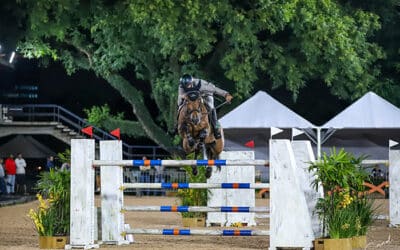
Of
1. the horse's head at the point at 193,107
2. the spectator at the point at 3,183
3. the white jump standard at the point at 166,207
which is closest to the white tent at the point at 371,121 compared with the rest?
the spectator at the point at 3,183

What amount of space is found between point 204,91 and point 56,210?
12.3 feet

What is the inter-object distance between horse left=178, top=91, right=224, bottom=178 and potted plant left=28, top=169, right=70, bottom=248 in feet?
9.29

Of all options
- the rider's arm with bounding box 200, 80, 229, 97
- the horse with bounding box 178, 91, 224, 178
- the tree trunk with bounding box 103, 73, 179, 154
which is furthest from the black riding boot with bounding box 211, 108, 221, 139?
the tree trunk with bounding box 103, 73, 179, 154

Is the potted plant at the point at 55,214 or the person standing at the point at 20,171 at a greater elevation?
the person standing at the point at 20,171

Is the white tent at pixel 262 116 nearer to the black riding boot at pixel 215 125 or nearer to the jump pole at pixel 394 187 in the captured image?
the jump pole at pixel 394 187

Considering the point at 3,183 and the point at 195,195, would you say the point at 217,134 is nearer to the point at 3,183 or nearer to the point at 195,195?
the point at 195,195

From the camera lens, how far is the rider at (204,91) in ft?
59.1

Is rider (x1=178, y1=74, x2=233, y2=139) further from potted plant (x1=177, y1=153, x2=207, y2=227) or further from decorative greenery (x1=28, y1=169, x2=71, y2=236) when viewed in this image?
decorative greenery (x1=28, y1=169, x2=71, y2=236)

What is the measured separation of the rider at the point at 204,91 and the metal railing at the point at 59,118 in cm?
2534

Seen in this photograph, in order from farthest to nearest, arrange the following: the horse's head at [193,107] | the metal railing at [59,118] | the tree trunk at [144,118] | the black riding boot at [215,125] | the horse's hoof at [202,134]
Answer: the tree trunk at [144,118] → the metal railing at [59,118] → the black riding boot at [215,125] → the horse's hoof at [202,134] → the horse's head at [193,107]

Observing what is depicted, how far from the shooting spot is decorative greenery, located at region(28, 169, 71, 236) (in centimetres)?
1570

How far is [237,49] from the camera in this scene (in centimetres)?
3988

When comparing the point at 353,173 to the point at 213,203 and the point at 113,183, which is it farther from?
the point at 213,203

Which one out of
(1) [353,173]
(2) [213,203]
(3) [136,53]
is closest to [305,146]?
(1) [353,173]
